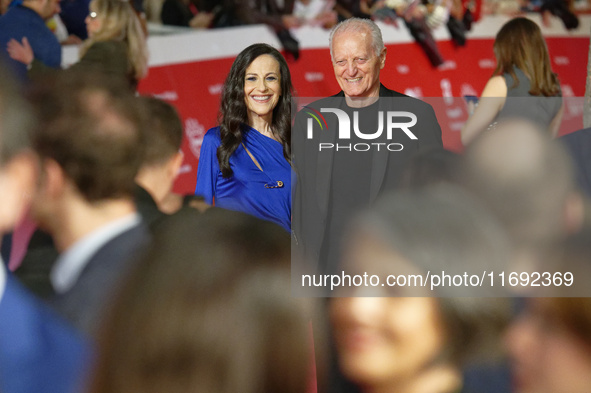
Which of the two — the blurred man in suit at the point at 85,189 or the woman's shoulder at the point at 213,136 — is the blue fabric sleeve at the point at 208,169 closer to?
the woman's shoulder at the point at 213,136

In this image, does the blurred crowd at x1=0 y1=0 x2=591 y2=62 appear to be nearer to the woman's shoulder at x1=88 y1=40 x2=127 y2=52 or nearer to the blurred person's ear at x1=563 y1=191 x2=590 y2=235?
the woman's shoulder at x1=88 y1=40 x2=127 y2=52

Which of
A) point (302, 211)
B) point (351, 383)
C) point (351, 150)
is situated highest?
point (351, 150)

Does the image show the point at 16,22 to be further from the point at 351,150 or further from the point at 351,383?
the point at 351,383

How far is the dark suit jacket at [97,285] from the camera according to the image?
3.33 ft

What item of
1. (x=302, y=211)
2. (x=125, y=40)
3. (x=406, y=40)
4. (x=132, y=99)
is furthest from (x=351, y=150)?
(x=406, y=40)

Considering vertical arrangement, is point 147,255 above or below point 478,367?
above

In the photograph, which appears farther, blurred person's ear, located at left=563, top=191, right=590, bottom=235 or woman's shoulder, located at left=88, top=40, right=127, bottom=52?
woman's shoulder, located at left=88, top=40, right=127, bottom=52

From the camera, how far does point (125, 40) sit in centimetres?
206

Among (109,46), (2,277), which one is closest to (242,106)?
(109,46)

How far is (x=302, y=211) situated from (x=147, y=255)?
1.24ft

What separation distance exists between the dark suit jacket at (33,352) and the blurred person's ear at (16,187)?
11 centimetres

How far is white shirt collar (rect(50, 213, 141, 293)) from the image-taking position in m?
1.03

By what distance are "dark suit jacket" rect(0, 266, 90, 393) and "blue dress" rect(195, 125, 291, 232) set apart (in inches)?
19.9

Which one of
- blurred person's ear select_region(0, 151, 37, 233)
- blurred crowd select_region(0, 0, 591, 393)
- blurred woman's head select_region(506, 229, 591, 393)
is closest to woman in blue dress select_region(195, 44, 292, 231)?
blurred crowd select_region(0, 0, 591, 393)
